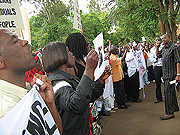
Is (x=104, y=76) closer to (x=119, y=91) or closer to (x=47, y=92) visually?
(x=47, y=92)

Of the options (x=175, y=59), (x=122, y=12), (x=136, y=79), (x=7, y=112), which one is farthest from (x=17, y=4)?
(x=122, y=12)

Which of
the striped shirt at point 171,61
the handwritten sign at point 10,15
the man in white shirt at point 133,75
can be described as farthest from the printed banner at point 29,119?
the man in white shirt at point 133,75

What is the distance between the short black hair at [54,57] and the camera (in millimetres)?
1893

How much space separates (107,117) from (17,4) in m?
4.73

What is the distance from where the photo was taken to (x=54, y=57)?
6.20 feet

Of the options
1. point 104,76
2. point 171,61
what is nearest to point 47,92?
point 104,76

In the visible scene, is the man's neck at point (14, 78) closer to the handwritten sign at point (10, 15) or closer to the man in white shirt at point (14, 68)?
the man in white shirt at point (14, 68)

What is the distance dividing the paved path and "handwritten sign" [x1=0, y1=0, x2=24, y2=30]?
3.55 meters

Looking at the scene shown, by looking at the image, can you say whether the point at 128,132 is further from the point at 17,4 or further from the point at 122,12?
the point at 122,12

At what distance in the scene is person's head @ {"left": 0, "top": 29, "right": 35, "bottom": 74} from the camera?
1319mm

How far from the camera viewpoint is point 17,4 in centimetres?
200

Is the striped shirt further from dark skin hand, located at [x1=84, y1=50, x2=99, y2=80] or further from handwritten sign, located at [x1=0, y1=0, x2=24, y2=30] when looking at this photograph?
handwritten sign, located at [x1=0, y1=0, x2=24, y2=30]

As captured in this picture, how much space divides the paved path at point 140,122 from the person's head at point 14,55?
381 centimetres

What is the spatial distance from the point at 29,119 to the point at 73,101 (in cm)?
46
